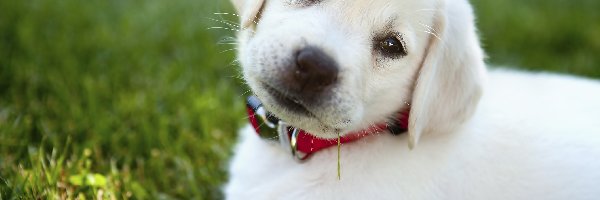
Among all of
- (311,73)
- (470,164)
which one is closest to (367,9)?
(311,73)

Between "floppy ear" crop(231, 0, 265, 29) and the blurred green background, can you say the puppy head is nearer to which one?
"floppy ear" crop(231, 0, 265, 29)

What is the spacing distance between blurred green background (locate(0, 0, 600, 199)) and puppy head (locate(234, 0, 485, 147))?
1.83 feet

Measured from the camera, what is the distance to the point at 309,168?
3.09 metres

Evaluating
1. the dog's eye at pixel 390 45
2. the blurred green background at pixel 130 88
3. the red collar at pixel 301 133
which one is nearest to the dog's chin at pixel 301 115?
the red collar at pixel 301 133

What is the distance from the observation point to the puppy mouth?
266cm

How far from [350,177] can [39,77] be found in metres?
2.69

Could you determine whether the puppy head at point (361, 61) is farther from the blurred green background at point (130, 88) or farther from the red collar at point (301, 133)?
the blurred green background at point (130, 88)

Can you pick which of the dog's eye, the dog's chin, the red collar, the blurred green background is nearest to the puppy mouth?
the dog's chin

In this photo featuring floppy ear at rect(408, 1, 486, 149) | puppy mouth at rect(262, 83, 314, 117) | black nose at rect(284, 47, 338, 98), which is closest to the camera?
black nose at rect(284, 47, 338, 98)

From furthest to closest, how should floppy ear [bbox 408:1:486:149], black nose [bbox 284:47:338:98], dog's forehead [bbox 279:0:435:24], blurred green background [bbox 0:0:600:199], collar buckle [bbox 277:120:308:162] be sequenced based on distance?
blurred green background [bbox 0:0:600:199], collar buckle [bbox 277:120:308:162], floppy ear [bbox 408:1:486:149], dog's forehead [bbox 279:0:435:24], black nose [bbox 284:47:338:98]

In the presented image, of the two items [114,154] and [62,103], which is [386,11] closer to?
[114,154]

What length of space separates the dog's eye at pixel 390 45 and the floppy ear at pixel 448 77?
17cm

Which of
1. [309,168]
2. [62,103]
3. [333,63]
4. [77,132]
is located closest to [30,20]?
[62,103]

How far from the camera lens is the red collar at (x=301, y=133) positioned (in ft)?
10.1
